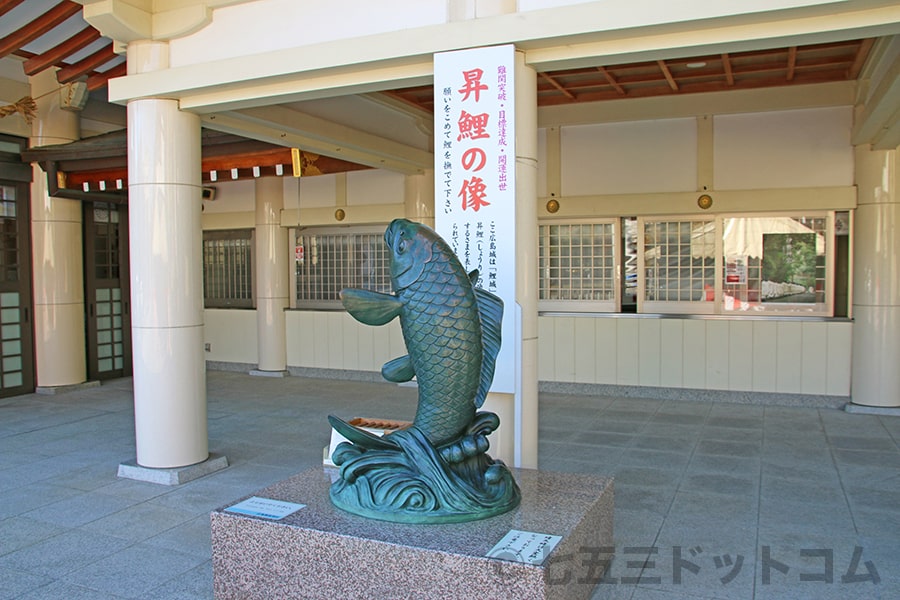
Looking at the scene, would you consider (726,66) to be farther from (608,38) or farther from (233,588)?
(233,588)

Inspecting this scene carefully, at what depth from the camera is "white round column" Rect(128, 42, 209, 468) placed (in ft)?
17.8

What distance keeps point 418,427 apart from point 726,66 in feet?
19.3

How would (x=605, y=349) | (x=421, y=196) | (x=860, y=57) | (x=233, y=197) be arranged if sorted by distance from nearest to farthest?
(x=860, y=57), (x=605, y=349), (x=421, y=196), (x=233, y=197)

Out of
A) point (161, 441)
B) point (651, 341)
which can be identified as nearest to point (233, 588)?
point (161, 441)

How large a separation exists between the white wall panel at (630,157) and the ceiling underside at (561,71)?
40cm

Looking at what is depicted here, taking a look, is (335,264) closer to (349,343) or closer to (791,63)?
(349,343)

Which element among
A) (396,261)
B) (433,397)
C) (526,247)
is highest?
(526,247)

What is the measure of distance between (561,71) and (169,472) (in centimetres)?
575

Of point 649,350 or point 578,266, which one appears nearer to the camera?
point 649,350

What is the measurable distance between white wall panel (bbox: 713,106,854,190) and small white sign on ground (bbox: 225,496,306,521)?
6725 mm

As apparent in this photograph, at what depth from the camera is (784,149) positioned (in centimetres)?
809

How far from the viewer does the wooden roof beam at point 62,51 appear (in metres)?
7.16

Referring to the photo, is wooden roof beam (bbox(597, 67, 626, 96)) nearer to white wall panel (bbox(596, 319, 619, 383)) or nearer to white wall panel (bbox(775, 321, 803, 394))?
white wall panel (bbox(596, 319, 619, 383))

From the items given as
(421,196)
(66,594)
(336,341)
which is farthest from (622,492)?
(336,341)
